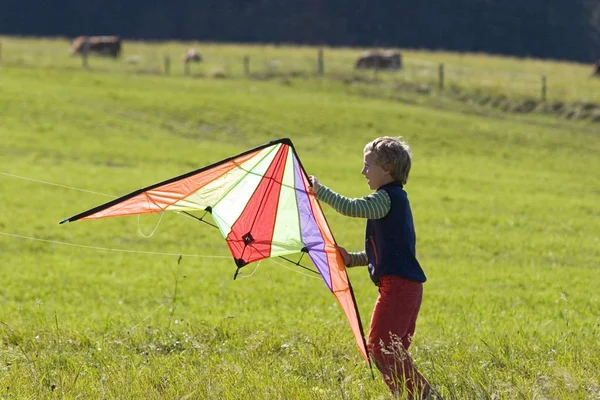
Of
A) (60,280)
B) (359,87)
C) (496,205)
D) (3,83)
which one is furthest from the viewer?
(359,87)

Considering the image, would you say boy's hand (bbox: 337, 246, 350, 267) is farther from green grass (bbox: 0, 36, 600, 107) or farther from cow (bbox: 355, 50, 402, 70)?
cow (bbox: 355, 50, 402, 70)

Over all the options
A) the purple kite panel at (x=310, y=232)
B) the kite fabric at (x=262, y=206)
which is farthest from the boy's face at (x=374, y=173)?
the purple kite panel at (x=310, y=232)

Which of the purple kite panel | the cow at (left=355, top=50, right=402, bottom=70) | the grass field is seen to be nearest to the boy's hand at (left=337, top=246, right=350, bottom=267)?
the purple kite panel

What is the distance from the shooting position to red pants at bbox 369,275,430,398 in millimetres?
5398

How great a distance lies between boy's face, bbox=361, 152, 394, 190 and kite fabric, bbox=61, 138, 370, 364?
55 centimetres

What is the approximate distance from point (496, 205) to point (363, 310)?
10765mm

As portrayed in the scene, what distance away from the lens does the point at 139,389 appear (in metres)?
5.44

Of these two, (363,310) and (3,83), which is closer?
(363,310)

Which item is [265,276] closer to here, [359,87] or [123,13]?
[359,87]

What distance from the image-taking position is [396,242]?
5516mm

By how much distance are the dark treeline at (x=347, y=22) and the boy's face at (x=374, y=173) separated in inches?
4102

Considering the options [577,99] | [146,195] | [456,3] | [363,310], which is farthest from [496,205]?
[456,3]

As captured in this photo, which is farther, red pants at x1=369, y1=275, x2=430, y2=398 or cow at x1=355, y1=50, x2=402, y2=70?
cow at x1=355, y1=50, x2=402, y2=70

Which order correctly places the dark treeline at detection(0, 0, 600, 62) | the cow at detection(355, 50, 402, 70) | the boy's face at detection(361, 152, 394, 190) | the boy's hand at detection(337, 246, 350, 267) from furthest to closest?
the dark treeline at detection(0, 0, 600, 62), the cow at detection(355, 50, 402, 70), the boy's hand at detection(337, 246, 350, 267), the boy's face at detection(361, 152, 394, 190)
